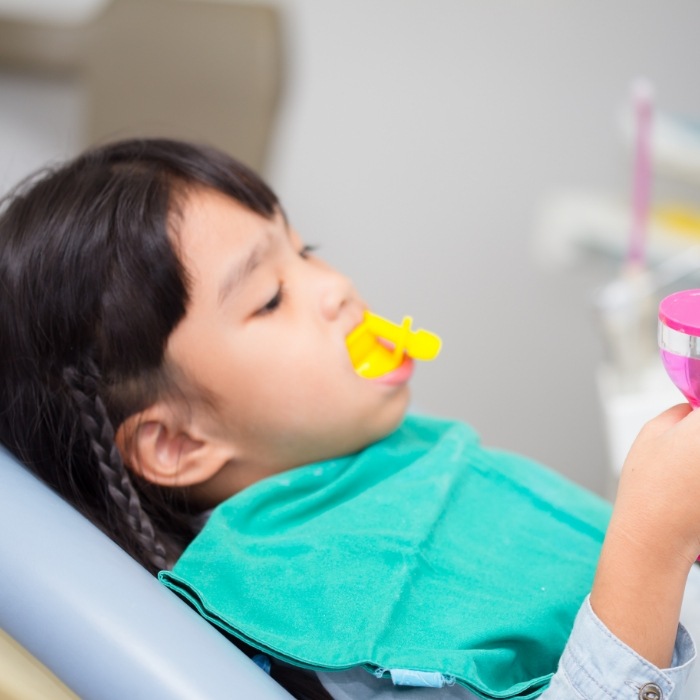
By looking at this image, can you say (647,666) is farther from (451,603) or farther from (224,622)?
(224,622)

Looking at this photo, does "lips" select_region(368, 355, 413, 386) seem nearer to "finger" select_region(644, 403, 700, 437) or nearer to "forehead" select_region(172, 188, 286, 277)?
"forehead" select_region(172, 188, 286, 277)

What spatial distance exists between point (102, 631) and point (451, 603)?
0.27 metres

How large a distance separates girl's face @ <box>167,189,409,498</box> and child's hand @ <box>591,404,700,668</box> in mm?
298

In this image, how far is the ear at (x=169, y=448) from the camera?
832mm

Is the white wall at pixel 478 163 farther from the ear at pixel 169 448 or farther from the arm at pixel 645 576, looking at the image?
the arm at pixel 645 576

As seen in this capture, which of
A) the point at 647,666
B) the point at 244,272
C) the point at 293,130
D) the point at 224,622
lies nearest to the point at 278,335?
the point at 244,272

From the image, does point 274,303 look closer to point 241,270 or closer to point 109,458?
point 241,270

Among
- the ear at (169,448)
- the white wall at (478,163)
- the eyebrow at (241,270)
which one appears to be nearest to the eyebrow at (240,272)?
the eyebrow at (241,270)

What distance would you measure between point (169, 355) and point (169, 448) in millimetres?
91

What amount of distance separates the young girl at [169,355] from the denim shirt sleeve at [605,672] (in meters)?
0.13

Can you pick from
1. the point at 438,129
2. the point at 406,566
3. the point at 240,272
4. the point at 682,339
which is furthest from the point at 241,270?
the point at 438,129

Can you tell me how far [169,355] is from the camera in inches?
32.3

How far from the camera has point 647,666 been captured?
617 millimetres

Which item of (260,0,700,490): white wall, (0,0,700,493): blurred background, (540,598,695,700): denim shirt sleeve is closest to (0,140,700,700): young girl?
(540,598,695,700): denim shirt sleeve
